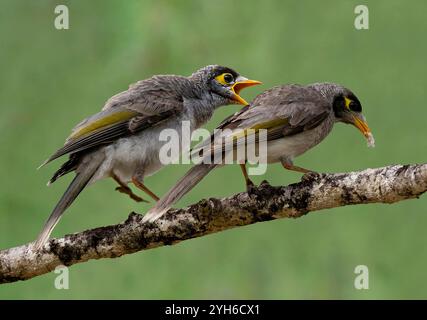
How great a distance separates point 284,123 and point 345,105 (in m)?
0.71

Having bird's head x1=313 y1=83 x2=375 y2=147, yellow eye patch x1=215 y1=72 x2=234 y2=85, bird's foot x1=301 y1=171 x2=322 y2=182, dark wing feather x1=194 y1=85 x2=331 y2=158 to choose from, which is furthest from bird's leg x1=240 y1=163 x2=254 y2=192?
yellow eye patch x1=215 y1=72 x2=234 y2=85

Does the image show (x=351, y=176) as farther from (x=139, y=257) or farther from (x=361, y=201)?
(x=139, y=257)

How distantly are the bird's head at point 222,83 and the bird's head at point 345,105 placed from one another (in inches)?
28.0

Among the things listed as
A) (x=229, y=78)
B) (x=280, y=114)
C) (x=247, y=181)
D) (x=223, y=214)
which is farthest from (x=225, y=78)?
(x=223, y=214)

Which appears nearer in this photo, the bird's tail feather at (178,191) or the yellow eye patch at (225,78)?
the bird's tail feather at (178,191)

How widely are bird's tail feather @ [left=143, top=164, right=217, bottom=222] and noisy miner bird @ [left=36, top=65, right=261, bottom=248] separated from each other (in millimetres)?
789

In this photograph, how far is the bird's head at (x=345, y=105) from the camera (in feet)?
21.3

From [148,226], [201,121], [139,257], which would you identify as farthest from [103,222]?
[148,226]

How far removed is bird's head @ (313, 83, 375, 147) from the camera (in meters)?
6.48

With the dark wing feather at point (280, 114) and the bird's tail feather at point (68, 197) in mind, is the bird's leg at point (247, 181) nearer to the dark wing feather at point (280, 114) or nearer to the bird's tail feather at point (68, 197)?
the dark wing feather at point (280, 114)

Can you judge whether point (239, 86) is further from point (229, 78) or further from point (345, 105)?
point (345, 105)

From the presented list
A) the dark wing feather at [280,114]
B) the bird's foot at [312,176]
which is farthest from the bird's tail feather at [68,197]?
the bird's foot at [312,176]

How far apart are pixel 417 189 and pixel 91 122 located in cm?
251

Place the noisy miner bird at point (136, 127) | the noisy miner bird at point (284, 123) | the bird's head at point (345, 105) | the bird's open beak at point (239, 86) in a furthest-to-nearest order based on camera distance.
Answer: the bird's open beak at point (239, 86) → the bird's head at point (345, 105) → the noisy miner bird at point (136, 127) → the noisy miner bird at point (284, 123)
